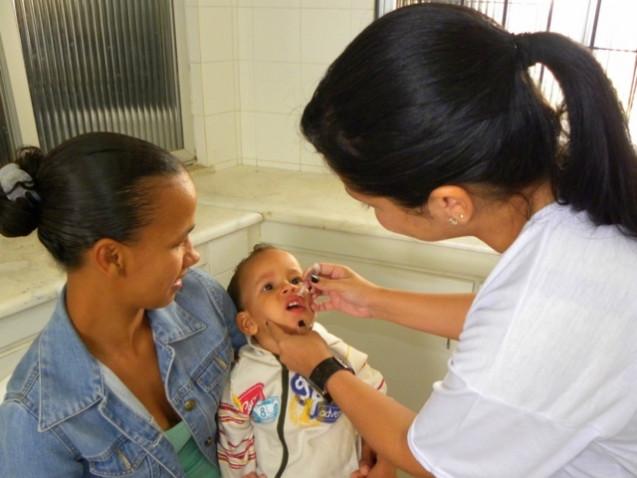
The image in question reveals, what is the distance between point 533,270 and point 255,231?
1273 millimetres

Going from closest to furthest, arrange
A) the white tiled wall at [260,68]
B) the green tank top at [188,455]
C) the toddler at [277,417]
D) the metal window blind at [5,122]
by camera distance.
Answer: the green tank top at [188,455] → the toddler at [277,417] → the metal window blind at [5,122] → the white tiled wall at [260,68]

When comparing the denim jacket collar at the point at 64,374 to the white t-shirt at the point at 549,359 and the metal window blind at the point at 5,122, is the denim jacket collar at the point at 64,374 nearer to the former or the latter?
the white t-shirt at the point at 549,359

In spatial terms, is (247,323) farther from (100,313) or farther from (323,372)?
(100,313)

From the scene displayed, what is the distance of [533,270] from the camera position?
0.74 m

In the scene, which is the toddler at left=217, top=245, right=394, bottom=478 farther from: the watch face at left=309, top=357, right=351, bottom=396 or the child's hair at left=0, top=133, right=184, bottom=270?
the child's hair at left=0, top=133, right=184, bottom=270

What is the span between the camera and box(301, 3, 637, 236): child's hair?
71cm

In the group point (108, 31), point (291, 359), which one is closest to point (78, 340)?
point (291, 359)

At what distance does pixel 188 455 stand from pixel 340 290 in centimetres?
48

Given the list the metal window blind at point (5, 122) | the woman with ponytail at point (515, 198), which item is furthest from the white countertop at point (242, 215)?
the woman with ponytail at point (515, 198)

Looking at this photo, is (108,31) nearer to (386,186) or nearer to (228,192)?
(228,192)

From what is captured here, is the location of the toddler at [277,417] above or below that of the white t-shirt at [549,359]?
below

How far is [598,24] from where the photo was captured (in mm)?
1843

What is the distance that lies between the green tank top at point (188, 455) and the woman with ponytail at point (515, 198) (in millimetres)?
492

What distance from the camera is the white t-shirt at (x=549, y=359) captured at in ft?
2.38
